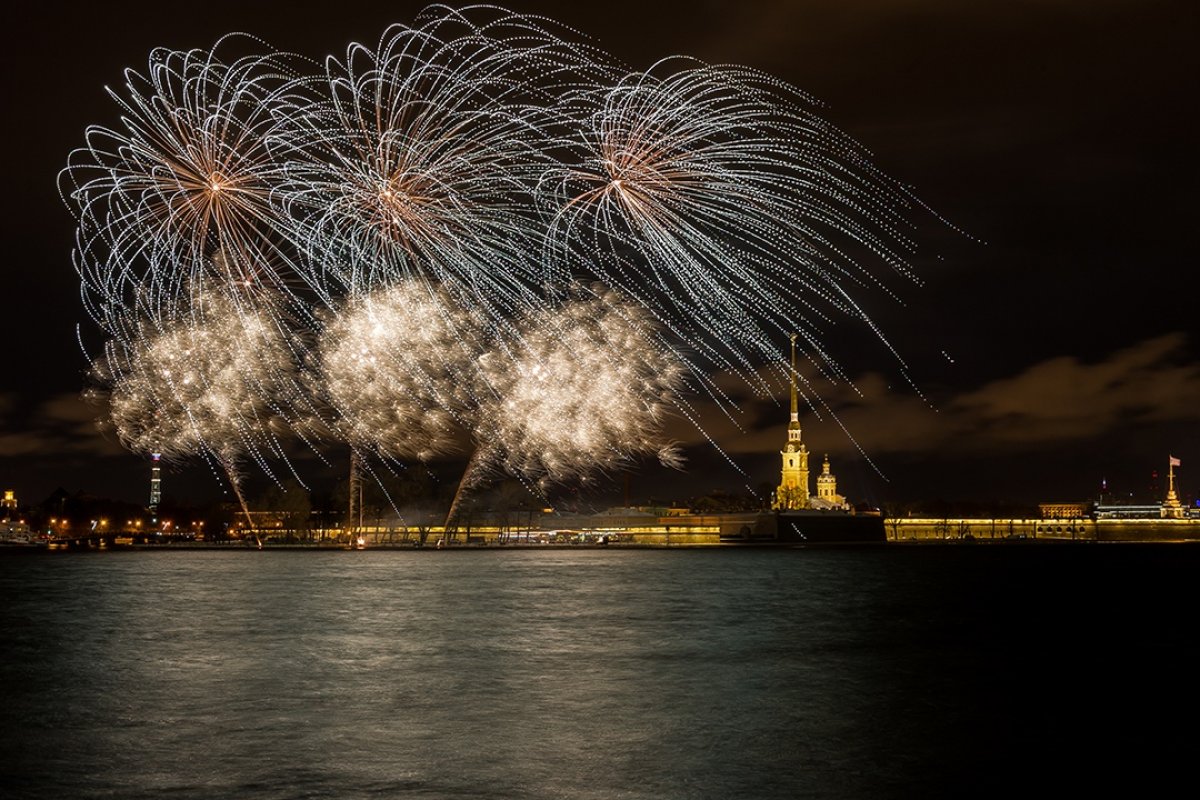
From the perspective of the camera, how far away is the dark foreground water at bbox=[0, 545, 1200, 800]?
11.2 meters

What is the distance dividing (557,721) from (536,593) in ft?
84.2

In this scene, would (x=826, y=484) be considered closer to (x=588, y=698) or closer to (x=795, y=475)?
(x=795, y=475)

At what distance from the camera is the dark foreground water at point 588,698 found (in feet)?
36.9

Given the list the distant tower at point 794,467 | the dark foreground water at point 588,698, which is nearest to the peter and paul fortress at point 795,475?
the distant tower at point 794,467

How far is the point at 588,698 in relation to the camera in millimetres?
16375

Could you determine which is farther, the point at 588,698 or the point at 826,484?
the point at 826,484

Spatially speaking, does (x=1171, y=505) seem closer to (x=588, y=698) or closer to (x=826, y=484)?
(x=826, y=484)

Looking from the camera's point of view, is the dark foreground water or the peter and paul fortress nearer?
the dark foreground water

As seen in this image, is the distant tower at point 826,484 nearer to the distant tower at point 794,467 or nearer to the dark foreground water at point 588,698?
the distant tower at point 794,467

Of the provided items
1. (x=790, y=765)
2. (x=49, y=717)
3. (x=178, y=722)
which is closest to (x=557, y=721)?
(x=790, y=765)

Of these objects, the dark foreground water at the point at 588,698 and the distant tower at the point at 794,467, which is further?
the distant tower at the point at 794,467

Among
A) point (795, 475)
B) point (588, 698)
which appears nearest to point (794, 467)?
point (795, 475)

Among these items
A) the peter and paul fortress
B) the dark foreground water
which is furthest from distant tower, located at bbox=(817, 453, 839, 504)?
the dark foreground water

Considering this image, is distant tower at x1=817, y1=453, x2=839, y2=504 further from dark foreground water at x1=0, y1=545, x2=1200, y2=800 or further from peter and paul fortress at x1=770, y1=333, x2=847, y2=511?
dark foreground water at x1=0, y1=545, x2=1200, y2=800
